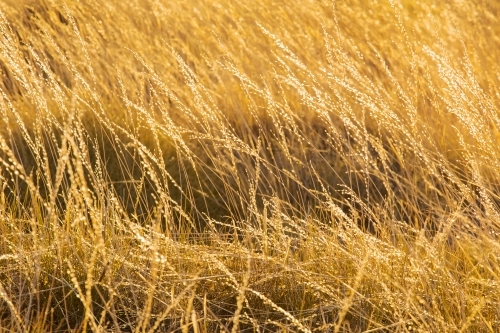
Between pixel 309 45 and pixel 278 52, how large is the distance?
0.21m

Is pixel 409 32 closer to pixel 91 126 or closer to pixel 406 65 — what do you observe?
pixel 406 65

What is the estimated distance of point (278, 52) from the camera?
4.04 metres

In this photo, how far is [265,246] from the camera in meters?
2.12

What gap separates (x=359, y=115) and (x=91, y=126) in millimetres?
1193

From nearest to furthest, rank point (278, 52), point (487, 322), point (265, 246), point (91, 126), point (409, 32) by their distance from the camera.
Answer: point (487, 322)
point (265, 246)
point (91, 126)
point (278, 52)
point (409, 32)

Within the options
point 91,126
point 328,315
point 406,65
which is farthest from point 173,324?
point 406,65

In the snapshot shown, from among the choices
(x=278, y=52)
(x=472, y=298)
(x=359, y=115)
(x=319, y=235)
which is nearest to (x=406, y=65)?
(x=359, y=115)

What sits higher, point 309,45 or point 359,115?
point 309,45

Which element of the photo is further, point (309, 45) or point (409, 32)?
point (409, 32)

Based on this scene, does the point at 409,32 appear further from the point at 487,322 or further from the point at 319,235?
the point at 487,322

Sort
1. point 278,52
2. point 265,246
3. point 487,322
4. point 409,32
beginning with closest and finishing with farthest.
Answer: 1. point 487,322
2. point 265,246
3. point 278,52
4. point 409,32

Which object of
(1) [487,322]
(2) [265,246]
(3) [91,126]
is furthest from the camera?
(3) [91,126]

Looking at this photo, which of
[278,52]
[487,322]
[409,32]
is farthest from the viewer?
[409,32]

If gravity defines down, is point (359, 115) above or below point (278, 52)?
below
